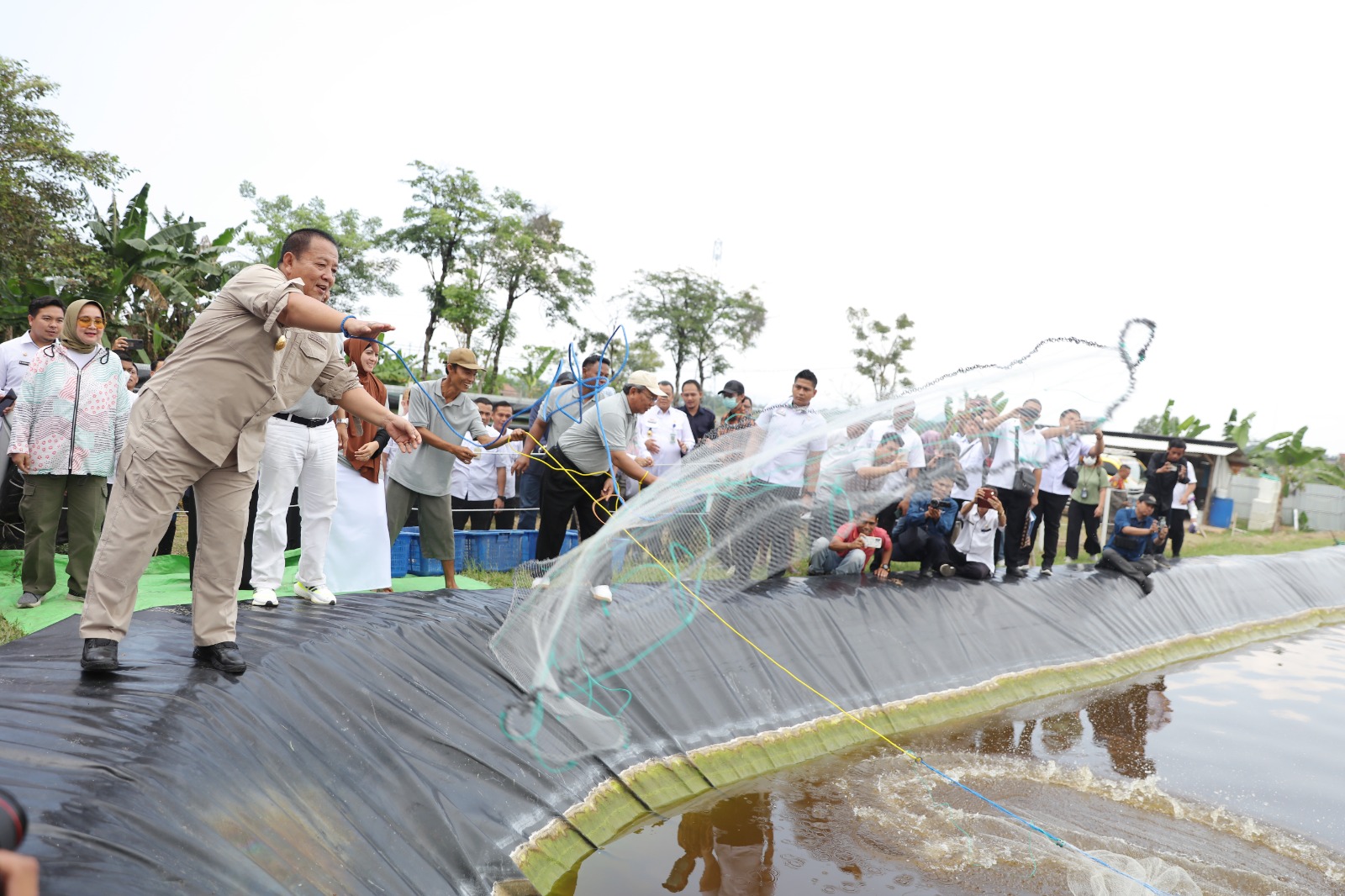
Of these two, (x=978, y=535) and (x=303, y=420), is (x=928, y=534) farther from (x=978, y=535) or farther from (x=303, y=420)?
(x=303, y=420)

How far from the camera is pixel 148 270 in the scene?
14094 mm

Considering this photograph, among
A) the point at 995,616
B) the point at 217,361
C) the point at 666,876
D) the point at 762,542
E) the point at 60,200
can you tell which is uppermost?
the point at 60,200

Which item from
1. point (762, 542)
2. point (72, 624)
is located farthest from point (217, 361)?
point (762, 542)

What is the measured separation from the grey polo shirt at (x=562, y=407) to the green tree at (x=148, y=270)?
9.51 m

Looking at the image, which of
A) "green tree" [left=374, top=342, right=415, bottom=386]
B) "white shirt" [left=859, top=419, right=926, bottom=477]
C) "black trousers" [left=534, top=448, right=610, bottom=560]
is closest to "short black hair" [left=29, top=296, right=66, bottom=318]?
"black trousers" [left=534, top=448, right=610, bottom=560]

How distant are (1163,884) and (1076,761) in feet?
5.76

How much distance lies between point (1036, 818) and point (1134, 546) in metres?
5.55

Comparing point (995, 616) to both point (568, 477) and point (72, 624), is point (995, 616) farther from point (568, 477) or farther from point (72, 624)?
point (72, 624)

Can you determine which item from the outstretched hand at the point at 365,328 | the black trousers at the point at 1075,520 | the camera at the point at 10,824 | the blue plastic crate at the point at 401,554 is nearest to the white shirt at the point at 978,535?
the black trousers at the point at 1075,520

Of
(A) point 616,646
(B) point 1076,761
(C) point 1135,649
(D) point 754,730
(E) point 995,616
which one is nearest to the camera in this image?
(A) point 616,646

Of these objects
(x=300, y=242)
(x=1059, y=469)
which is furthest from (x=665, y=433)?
(x=300, y=242)

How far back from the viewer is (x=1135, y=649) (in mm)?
7836

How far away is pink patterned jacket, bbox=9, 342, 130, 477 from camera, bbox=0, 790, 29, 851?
4.14 metres

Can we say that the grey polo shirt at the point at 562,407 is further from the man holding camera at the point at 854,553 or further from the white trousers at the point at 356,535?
the man holding camera at the point at 854,553
